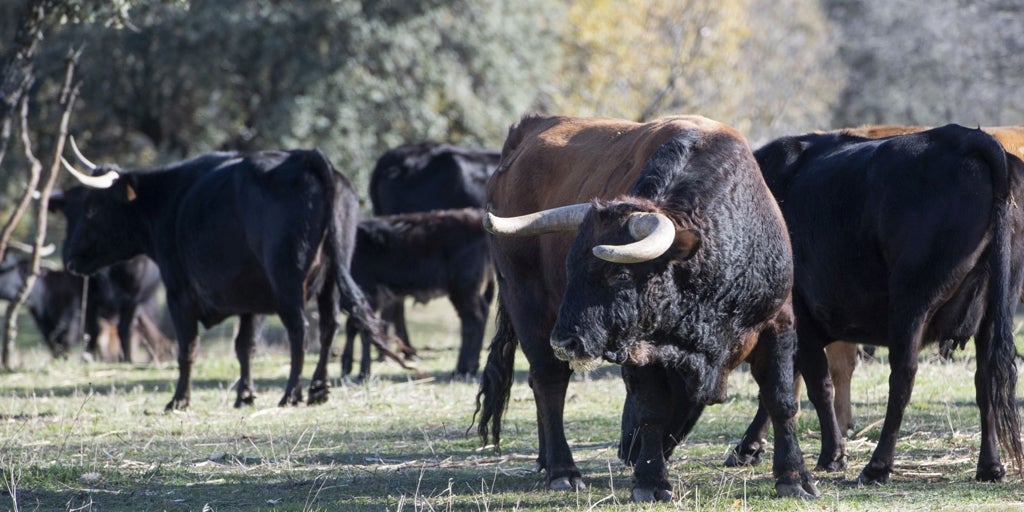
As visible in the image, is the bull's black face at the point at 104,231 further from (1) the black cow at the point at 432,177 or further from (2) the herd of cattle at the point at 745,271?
(1) the black cow at the point at 432,177

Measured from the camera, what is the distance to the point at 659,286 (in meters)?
5.94

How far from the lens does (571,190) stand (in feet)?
24.1

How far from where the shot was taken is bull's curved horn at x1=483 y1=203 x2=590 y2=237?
6133mm

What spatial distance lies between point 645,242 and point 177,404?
664 cm

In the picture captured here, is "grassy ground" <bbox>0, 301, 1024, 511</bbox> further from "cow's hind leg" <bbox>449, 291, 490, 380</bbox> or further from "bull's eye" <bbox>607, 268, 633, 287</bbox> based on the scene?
"bull's eye" <bbox>607, 268, 633, 287</bbox>

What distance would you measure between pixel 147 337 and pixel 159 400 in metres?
7.01

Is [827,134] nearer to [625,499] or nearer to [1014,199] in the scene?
[1014,199]

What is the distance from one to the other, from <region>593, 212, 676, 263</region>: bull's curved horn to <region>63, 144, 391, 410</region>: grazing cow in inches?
220

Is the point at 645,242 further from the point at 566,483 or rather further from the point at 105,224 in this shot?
the point at 105,224

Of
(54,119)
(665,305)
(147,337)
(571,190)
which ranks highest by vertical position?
(54,119)

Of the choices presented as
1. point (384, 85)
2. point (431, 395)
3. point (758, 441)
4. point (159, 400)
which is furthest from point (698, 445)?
point (384, 85)

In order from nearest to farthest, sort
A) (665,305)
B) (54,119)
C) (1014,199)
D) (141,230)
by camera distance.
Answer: (665,305) < (1014,199) < (141,230) < (54,119)

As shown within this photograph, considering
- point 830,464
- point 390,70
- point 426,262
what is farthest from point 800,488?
point 390,70

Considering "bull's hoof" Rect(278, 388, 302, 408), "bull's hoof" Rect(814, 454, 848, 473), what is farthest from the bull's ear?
"bull's hoof" Rect(278, 388, 302, 408)
